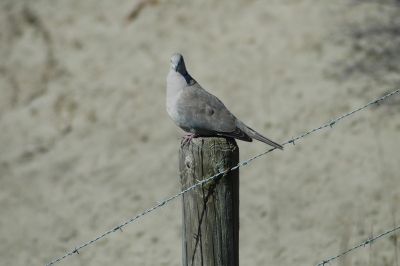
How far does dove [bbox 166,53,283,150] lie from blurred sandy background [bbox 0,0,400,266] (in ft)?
6.30

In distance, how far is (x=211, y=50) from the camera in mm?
9719

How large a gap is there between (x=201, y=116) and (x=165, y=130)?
4676mm

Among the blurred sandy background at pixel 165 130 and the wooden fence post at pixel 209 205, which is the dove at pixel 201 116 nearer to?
the wooden fence post at pixel 209 205

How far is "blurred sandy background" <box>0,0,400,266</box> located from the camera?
6.54 meters

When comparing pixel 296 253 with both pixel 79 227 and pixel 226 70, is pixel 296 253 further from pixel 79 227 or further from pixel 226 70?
pixel 226 70

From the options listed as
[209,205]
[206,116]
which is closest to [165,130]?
[206,116]

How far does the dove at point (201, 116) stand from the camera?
3.74 m

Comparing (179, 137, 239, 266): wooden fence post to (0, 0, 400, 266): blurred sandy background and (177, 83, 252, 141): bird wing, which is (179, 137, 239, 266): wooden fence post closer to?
(177, 83, 252, 141): bird wing

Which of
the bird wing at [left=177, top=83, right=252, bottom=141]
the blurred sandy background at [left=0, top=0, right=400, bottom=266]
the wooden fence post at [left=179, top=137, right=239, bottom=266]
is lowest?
the wooden fence post at [left=179, top=137, right=239, bottom=266]

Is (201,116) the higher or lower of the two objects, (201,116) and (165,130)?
the lower

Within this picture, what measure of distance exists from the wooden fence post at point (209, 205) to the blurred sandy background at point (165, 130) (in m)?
2.50

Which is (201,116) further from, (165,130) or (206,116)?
(165,130)

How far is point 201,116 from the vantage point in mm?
3812

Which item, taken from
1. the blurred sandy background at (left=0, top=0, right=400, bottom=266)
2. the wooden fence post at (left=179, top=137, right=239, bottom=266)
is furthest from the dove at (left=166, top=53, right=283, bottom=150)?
the blurred sandy background at (left=0, top=0, right=400, bottom=266)
